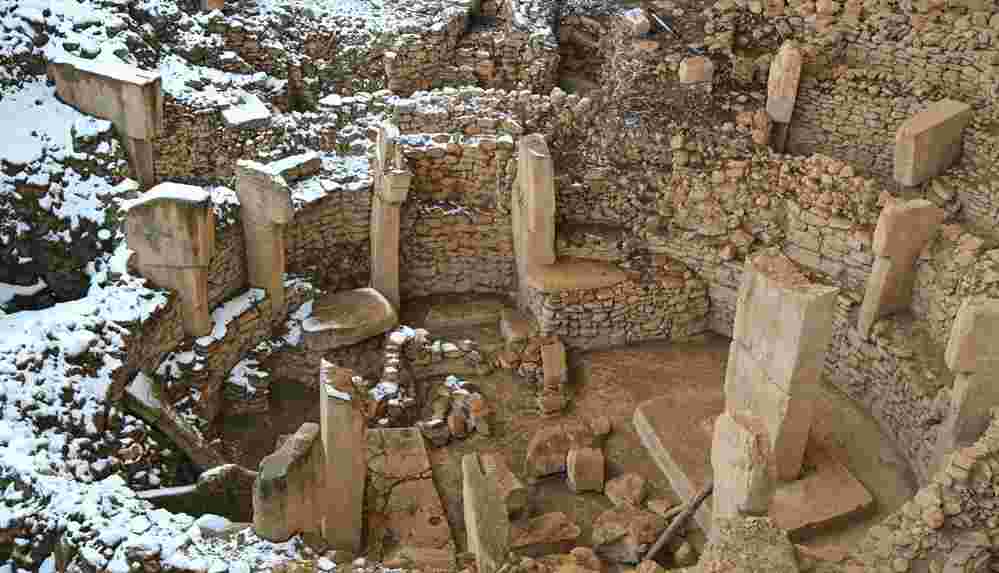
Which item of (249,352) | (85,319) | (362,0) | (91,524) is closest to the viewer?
(91,524)

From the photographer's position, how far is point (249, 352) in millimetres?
10258

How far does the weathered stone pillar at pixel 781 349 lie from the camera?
26.8 feet

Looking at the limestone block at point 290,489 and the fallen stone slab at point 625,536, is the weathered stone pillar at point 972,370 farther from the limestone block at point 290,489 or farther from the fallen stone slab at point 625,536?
the limestone block at point 290,489

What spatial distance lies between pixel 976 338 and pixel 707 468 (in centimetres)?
265

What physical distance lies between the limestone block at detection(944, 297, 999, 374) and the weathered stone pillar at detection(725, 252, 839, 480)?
0.99m

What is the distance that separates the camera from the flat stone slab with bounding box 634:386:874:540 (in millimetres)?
8688

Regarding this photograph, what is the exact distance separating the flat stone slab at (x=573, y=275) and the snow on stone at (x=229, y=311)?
118 inches

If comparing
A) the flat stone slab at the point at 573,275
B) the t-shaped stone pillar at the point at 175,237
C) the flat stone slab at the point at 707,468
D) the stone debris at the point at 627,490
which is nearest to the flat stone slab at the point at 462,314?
the flat stone slab at the point at 573,275

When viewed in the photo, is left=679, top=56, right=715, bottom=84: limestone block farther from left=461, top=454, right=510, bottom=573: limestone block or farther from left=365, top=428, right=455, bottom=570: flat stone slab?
left=461, top=454, right=510, bottom=573: limestone block

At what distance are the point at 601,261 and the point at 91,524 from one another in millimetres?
6461

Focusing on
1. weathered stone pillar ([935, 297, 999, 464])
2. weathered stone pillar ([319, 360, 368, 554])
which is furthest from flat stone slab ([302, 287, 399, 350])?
weathered stone pillar ([935, 297, 999, 464])

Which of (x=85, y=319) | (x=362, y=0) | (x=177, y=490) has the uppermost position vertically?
(x=362, y=0)

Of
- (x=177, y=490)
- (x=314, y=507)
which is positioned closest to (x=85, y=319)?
(x=177, y=490)

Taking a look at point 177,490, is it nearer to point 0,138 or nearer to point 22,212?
point 22,212
